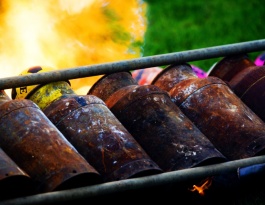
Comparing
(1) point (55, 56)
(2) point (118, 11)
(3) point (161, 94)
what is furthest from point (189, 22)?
(3) point (161, 94)

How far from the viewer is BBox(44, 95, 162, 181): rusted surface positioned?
5.16 m

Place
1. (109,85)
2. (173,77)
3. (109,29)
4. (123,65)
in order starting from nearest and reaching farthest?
(123,65) → (109,85) → (173,77) → (109,29)

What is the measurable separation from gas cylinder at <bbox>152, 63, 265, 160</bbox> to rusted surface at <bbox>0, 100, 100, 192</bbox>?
1005mm

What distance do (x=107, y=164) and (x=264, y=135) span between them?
1.07 metres

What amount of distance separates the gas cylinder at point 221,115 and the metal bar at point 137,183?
0.52 feet

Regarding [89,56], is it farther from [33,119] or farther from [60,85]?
[33,119]

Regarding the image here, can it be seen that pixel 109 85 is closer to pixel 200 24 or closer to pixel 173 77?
pixel 173 77

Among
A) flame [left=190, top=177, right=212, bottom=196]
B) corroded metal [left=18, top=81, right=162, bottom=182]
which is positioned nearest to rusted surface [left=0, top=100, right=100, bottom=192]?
corroded metal [left=18, top=81, right=162, bottom=182]

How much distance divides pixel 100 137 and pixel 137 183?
1.23 ft

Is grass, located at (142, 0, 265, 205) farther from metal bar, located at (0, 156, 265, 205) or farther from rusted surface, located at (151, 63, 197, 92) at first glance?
metal bar, located at (0, 156, 265, 205)

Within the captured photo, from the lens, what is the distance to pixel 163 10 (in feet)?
33.6

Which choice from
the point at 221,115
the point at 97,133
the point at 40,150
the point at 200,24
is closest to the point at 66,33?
the point at 200,24

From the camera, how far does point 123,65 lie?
19.0ft

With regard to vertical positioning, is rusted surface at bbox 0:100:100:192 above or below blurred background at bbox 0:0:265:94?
above
